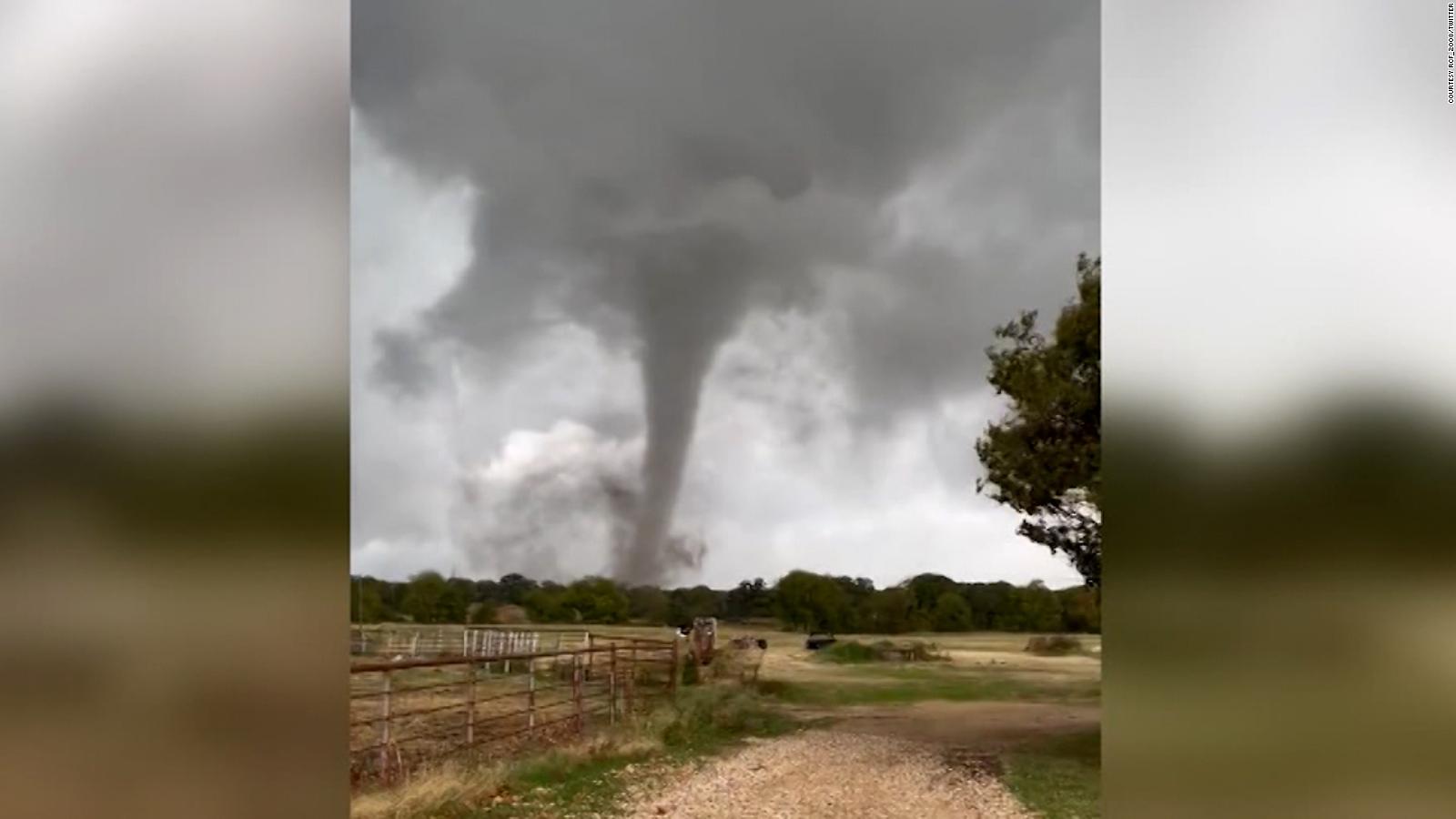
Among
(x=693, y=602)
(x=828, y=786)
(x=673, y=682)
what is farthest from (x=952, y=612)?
(x=673, y=682)

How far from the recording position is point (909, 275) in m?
3.69

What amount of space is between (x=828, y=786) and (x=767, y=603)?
2.16 ft

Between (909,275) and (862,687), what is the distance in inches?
53.6

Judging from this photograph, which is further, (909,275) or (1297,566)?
(909,275)

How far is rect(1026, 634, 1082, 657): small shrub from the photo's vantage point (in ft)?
11.7

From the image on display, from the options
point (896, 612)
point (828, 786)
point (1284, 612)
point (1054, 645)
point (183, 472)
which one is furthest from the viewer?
point (828, 786)

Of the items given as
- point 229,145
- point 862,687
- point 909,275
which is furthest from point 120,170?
point 862,687

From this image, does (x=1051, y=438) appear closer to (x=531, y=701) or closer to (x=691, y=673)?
(x=691, y=673)

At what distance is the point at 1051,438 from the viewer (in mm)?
3641

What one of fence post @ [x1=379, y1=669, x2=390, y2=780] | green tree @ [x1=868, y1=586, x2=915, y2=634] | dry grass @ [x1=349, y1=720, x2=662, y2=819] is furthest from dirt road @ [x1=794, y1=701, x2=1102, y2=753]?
fence post @ [x1=379, y1=669, x2=390, y2=780]

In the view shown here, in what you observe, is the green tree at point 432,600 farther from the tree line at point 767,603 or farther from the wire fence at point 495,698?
the wire fence at point 495,698

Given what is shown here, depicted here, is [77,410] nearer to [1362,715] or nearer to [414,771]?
[414,771]

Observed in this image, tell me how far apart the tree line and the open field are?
54 mm

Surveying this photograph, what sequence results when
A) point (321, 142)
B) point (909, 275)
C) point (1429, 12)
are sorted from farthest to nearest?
point (909, 275), point (321, 142), point (1429, 12)
